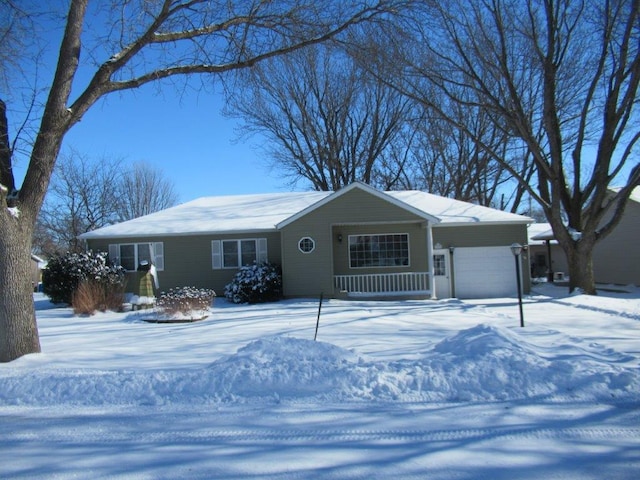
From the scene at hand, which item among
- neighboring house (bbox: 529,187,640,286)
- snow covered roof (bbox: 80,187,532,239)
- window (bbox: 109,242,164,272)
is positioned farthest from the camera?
neighboring house (bbox: 529,187,640,286)

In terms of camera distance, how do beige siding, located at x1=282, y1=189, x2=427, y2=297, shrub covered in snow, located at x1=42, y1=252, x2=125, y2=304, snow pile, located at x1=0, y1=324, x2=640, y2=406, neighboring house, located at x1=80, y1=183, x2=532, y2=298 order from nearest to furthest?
1. snow pile, located at x1=0, y1=324, x2=640, y2=406
2. shrub covered in snow, located at x1=42, y1=252, x2=125, y2=304
3. beige siding, located at x1=282, y1=189, x2=427, y2=297
4. neighboring house, located at x1=80, y1=183, x2=532, y2=298

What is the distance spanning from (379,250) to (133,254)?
9.98 metres

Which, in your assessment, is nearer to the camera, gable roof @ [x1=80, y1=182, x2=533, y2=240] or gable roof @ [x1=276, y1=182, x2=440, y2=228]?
gable roof @ [x1=276, y1=182, x2=440, y2=228]

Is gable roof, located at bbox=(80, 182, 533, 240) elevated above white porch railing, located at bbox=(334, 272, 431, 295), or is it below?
above

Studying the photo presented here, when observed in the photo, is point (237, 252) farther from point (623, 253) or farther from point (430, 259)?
Answer: point (623, 253)

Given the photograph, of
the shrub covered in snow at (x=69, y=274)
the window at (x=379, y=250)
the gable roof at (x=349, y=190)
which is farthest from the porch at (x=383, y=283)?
the shrub covered in snow at (x=69, y=274)

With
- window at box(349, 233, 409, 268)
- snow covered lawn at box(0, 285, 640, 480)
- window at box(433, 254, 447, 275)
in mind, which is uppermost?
window at box(349, 233, 409, 268)

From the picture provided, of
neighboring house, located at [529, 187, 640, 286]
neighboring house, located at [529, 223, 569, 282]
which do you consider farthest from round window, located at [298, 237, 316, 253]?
neighboring house, located at [529, 223, 569, 282]

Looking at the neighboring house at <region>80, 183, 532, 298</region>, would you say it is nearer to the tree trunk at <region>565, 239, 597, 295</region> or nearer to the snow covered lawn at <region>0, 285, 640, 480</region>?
the tree trunk at <region>565, 239, 597, 295</region>

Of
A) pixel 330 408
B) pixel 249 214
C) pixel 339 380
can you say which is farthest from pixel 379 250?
pixel 330 408

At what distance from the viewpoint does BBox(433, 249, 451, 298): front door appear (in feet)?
65.3

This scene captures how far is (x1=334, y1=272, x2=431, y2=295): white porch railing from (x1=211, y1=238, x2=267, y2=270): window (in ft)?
10.7

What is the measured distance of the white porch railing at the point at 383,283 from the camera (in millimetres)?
19172

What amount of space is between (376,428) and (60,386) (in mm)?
4131
